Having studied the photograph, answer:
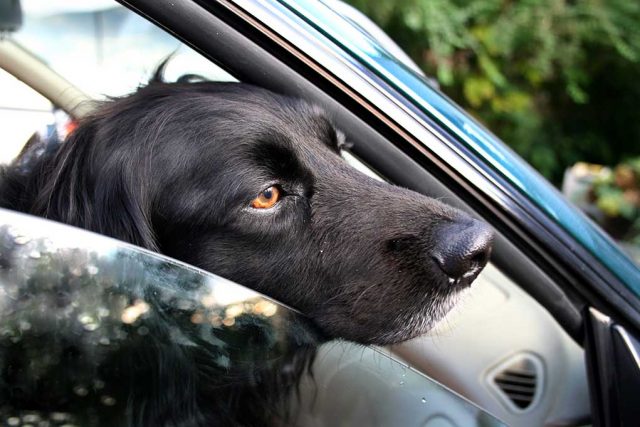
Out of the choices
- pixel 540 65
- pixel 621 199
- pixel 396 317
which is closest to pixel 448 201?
pixel 396 317

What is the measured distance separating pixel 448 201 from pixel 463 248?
0.16m

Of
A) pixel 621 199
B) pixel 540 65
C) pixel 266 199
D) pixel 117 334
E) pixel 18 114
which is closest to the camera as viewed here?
pixel 117 334

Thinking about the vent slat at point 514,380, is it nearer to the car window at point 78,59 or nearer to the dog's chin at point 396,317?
the dog's chin at point 396,317

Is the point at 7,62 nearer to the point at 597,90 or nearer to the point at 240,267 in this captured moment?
the point at 240,267

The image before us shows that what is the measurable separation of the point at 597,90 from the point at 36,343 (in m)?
8.99

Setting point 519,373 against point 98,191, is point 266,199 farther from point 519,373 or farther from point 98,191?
point 519,373

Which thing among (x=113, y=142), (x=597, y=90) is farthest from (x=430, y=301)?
(x=597, y=90)

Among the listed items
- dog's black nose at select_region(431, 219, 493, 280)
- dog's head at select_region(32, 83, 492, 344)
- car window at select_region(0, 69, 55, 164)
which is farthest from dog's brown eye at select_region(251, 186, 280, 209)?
car window at select_region(0, 69, 55, 164)

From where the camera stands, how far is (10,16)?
7.85 ft

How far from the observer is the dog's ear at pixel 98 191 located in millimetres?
1737

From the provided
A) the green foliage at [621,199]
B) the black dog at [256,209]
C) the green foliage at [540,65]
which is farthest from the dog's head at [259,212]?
the green foliage at [621,199]

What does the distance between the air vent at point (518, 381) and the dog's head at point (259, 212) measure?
0.36 metres

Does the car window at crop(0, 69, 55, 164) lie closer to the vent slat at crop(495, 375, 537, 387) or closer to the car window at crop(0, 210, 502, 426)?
the car window at crop(0, 210, 502, 426)

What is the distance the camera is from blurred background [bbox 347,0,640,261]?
22.5ft
